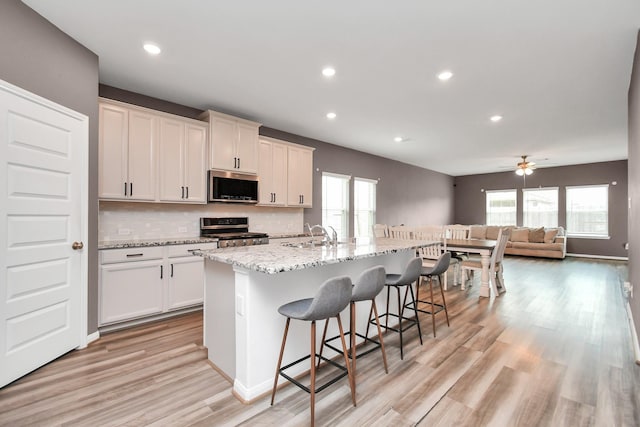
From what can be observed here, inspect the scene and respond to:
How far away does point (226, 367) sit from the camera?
232 cm

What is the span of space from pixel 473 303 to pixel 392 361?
2260 mm

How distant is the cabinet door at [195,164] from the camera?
389 centimetres

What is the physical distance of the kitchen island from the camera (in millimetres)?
2006

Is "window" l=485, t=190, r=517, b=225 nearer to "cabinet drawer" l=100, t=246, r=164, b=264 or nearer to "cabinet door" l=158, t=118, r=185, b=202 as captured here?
"cabinet door" l=158, t=118, r=185, b=202

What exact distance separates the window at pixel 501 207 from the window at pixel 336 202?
6505mm

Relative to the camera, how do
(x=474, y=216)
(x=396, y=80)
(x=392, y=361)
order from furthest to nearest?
(x=474, y=216) < (x=396, y=80) < (x=392, y=361)

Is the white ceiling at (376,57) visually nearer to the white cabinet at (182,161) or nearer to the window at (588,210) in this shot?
the white cabinet at (182,161)

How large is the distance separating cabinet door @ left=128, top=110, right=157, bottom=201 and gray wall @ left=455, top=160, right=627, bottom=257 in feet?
34.0

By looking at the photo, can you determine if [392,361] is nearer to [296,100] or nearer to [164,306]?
[164,306]

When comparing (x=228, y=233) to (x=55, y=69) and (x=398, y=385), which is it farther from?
(x=398, y=385)

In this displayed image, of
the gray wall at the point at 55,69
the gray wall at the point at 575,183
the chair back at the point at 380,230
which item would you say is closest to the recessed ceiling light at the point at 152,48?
the gray wall at the point at 55,69

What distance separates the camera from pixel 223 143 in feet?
13.6

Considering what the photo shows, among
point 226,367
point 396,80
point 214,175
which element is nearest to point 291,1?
→ point 396,80

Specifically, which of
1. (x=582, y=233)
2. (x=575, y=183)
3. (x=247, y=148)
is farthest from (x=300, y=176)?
(x=582, y=233)
